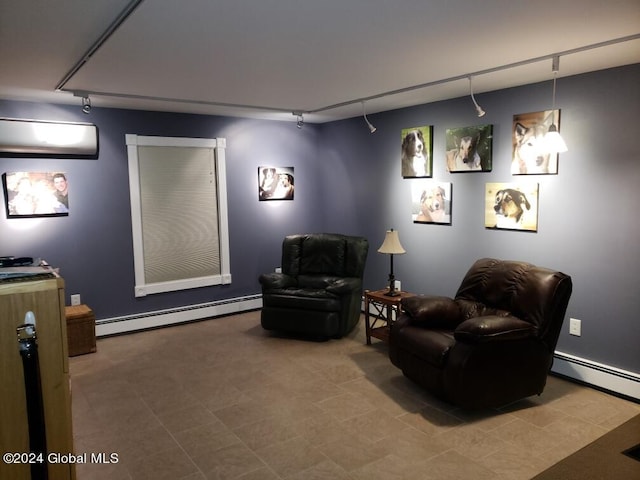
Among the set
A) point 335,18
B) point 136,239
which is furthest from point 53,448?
point 136,239

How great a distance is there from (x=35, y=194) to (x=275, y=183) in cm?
268

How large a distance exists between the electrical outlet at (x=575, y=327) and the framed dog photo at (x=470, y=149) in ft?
4.84

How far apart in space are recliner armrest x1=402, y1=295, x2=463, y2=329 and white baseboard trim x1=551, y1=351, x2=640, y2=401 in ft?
3.26

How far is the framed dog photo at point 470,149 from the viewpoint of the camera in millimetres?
4348

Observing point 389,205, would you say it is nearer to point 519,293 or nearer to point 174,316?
point 519,293

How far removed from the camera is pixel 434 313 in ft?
12.0

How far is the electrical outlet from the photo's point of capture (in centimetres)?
381

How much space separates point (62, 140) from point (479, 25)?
3928mm

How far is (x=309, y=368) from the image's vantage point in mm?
4152

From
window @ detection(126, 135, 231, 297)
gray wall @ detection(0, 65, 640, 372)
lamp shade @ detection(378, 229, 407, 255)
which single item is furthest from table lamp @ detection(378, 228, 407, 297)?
window @ detection(126, 135, 231, 297)

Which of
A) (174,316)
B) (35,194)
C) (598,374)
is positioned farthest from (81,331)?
(598,374)

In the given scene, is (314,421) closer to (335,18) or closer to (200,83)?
(335,18)

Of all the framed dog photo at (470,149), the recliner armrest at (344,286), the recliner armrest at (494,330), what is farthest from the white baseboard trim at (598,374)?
the recliner armrest at (344,286)

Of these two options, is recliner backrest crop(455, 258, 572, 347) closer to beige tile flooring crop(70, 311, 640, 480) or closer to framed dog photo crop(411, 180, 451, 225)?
beige tile flooring crop(70, 311, 640, 480)
